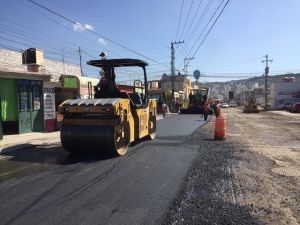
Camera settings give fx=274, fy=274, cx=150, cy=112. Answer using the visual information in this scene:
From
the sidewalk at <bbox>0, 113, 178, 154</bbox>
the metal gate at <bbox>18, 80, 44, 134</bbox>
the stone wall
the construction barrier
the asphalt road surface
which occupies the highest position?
the stone wall

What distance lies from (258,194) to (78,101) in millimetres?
5198

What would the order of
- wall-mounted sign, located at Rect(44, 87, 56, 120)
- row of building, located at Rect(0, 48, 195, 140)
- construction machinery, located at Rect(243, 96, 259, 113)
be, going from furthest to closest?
1. construction machinery, located at Rect(243, 96, 259, 113)
2. wall-mounted sign, located at Rect(44, 87, 56, 120)
3. row of building, located at Rect(0, 48, 195, 140)

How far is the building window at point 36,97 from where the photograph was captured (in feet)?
42.0

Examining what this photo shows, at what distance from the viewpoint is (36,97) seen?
1298 cm

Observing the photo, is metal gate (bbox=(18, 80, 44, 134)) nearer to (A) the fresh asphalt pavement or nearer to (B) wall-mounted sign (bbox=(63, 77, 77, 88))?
(B) wall-mounted sign (bbox=(63, 77, 77, 88))

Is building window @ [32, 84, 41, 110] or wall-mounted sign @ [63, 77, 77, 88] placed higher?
wall-mounted sign @ [63, 77, 77, 88]

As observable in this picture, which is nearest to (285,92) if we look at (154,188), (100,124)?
(100,124)

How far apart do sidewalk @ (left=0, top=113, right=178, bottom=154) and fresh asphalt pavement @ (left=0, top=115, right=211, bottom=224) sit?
1027mm

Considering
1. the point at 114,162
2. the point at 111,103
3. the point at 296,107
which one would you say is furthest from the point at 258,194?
the point at 296,107

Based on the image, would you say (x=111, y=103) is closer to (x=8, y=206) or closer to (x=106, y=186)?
(x=106, y=186)

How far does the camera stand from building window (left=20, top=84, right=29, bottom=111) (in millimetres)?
12047

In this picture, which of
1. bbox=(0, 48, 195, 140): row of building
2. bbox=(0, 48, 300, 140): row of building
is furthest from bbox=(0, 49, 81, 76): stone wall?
bbox=(0, 48, 195, 140): row of building

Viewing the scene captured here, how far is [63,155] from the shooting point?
26.6 ft

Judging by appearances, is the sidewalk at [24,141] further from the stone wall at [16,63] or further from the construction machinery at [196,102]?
the construction machinery at [196,102]
